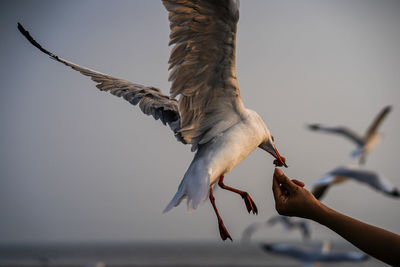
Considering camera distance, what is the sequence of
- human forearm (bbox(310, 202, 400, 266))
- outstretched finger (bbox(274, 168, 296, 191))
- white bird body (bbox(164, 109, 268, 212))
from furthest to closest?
white bird body (bbox(164, 109, 268, 212)), outstretched finger (bbox(274, 168, 296, 191)), human forearm (bbox(310, 202, 400, 266))

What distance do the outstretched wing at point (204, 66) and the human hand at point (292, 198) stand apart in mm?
980

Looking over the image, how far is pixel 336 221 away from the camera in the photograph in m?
1.79

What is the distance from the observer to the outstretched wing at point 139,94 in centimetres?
347

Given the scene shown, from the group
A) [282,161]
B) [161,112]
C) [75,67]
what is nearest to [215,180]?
[282,161]

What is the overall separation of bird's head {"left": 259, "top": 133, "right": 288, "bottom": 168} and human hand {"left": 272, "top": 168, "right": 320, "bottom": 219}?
3.19 feet

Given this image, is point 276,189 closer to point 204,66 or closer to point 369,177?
point 204,66

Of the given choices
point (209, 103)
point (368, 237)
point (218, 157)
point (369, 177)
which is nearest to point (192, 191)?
point (218, 157)

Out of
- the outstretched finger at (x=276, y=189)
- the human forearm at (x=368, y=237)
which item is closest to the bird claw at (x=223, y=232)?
the outstretched finger at (x=276, y=189)

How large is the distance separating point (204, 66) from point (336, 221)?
1485mm

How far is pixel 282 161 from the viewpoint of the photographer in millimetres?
3176

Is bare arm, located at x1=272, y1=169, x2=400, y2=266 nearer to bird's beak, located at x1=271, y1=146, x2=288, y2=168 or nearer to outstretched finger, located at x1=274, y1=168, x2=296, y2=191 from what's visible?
outstretched finger, located at x1=274, y1=168, x2=296, y2=191

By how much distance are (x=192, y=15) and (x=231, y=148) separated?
3.07ft

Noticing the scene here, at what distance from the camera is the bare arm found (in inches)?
63.8

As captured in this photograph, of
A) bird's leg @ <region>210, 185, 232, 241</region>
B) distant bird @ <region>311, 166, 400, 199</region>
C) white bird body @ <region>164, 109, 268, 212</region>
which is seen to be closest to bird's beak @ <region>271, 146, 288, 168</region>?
white bird body @ <region>164, 109, 268, 212</region>
